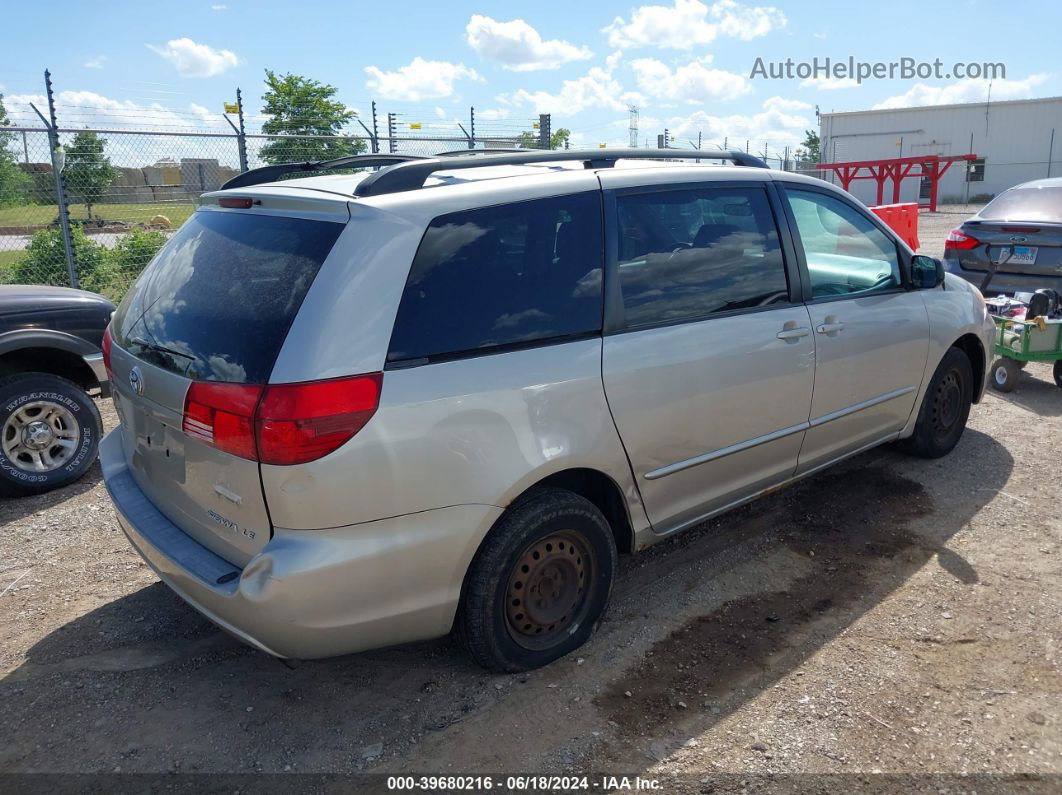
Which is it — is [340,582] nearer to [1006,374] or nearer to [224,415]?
[224,415]

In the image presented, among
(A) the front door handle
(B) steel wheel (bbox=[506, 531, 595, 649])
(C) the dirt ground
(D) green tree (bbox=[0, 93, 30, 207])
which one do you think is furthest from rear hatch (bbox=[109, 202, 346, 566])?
(D) green tree (bbox=[0, 93, 30, 207])

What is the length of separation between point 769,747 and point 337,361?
6.33 feet

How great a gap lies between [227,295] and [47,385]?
9.21ft

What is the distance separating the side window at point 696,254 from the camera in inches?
131

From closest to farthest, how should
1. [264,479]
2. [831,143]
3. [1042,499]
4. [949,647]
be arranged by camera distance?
1. [264,479]
2. [949,647]
3. [1042,499]
4. [831,143]

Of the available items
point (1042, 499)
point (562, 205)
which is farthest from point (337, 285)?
point (1042, 499)

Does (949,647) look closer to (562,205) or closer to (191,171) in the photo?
(562,205)

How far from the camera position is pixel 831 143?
4566 centimetres

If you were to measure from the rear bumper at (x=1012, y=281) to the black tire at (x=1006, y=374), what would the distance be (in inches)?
36.8

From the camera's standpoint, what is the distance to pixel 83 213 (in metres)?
10.8

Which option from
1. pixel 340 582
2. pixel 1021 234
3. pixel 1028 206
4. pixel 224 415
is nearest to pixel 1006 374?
pixel 1021 234

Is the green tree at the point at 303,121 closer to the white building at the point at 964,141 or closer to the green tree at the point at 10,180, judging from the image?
the green tree at the point at 10,180

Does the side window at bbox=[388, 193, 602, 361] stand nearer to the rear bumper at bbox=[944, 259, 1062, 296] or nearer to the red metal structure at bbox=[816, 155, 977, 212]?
the rear bumper at bbox=[944, 259, 1062, 296]

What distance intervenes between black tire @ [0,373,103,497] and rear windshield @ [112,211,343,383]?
2.00 m
